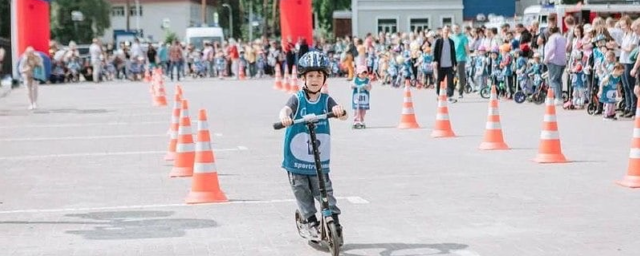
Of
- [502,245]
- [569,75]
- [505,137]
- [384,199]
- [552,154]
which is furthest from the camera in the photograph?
[569,75]

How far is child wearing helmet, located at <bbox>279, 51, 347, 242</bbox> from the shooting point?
8.46 meters

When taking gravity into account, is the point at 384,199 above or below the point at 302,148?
below

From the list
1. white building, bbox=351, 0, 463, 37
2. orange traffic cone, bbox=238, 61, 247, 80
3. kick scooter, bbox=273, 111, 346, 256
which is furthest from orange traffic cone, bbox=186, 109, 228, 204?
white building, bbox=351, 0, 463, 37

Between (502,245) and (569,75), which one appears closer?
(502,245)

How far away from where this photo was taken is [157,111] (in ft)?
88.9

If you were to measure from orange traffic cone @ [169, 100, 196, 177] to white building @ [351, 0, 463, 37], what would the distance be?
58695 millimetres

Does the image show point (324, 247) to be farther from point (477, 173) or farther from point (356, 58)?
point (356, 58)

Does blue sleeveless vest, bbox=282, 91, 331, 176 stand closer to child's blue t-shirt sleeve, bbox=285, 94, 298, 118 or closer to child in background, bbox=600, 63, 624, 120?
child's blue t-shirt sleeve, bbox=285, 94, 298, 118

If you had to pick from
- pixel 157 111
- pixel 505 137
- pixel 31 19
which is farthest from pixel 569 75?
pixel 31 19

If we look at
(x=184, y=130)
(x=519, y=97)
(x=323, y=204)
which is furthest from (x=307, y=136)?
(x=519, y=97)

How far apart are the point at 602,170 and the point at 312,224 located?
5451 millimetres

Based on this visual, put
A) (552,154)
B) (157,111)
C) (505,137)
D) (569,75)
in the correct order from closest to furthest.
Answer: (552,154) < (505,137) < (569,75) < (157,111)

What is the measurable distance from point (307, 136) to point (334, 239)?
3.07 feet

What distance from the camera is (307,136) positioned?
8.55 meters
